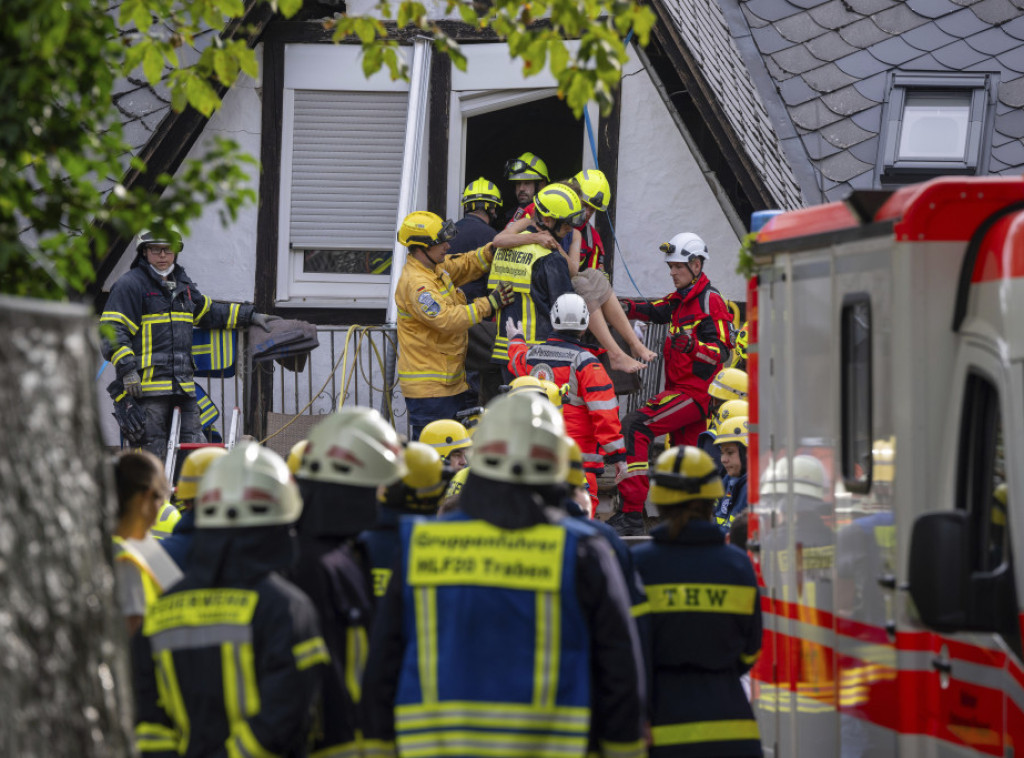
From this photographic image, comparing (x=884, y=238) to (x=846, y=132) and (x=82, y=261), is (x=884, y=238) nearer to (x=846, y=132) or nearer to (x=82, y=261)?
(x=82, y=261)

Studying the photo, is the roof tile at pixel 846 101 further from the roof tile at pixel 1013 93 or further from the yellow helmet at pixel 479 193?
the yellow helmet at pixel 479 193

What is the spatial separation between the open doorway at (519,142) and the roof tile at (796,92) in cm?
329

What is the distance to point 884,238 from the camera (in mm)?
5195

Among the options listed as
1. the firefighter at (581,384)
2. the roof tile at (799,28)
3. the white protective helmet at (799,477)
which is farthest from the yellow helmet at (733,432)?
the roof tile at (799,28)

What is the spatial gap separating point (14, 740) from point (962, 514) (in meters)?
2.64


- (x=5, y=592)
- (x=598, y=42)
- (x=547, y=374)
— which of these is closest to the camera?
(x=5, y=592)

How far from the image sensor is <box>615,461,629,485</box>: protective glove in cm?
1105

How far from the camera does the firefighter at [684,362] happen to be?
38.2 ft

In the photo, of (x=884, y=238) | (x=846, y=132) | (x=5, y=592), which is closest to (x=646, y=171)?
(x=846, y=132)

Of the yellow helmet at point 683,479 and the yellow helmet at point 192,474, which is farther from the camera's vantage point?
the yellow helmet at point 192,474

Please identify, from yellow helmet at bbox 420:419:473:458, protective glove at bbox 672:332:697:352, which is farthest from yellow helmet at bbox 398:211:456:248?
yellow helmet at bbox 420:419:473:458

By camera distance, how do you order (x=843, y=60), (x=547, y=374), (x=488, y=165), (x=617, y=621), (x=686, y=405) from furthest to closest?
(x=488, y=165) → (x=843, y=60) → (x=686, y=405) → (x=547, y=374) → (x=617, y=621)

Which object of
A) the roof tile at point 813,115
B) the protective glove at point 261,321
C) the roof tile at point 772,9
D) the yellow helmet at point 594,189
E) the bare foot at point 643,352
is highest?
the roof tile at point 772,9

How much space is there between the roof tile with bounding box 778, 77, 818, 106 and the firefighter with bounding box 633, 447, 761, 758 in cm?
940
